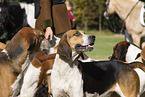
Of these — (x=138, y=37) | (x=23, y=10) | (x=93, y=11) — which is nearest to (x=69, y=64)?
(x=23, y=10)

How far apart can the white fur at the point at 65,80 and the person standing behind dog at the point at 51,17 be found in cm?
57

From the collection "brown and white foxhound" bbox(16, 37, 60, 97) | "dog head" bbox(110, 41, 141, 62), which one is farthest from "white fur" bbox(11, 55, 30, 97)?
"dog head" bbox(110, 41, 141, 62)

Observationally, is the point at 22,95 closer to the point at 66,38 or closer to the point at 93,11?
the point at 66,38

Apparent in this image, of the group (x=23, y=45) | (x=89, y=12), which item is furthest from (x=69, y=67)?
(x=89, y=12)

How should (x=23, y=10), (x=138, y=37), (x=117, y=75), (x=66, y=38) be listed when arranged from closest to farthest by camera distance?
1. (x=66, y=38)
2. (x=117, y=75)
3. (x=23, y=10)
4. (x=138, y=37)

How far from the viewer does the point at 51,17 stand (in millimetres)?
4262

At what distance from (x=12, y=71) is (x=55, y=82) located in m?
0.67

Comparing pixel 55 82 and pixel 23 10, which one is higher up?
pixel 23 10

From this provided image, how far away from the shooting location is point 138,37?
6527mm

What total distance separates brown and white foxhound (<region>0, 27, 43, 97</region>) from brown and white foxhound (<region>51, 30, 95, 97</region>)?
43 centimetres

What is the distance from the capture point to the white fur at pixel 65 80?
3.79m

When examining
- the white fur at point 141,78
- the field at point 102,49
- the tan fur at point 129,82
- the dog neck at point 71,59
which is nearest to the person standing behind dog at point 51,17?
the dog neck at point 71,59

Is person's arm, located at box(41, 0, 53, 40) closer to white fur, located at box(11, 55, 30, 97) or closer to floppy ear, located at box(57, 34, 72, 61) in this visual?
floppy ear, located at box(57, 34, 72, 61)

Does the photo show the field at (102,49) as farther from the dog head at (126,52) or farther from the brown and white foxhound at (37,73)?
the brown and white foxhound at (37,73)
